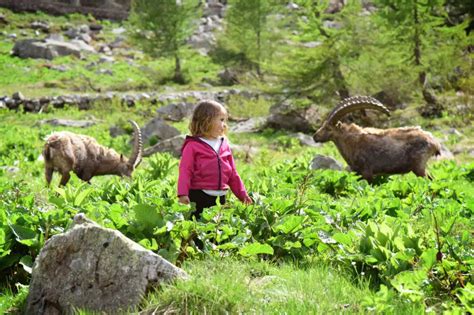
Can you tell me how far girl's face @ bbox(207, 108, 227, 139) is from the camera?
231 inches

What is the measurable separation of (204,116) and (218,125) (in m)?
0.18

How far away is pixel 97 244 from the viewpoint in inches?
159

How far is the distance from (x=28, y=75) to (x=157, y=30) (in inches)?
392

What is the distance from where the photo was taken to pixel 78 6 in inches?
2096

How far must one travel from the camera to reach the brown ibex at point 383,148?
967 centimetres

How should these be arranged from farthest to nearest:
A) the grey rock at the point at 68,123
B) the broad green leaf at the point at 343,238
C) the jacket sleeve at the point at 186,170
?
the grey rock at the point at 68,123
the jacket sleeve at the point at 186,170
the broad green leaf at the point at 343,238

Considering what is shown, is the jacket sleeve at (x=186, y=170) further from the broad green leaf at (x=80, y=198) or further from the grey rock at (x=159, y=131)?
the grey rock at (x=159, y=131)

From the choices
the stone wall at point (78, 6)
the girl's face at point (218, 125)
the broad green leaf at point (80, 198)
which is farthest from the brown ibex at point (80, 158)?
the stone wall at point (78, 6)

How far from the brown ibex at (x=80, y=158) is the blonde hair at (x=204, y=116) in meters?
5.15

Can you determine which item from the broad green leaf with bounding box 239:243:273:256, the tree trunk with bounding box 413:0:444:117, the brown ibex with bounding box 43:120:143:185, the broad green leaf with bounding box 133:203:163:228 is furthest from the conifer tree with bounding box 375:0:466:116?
the broad green leaf with bounding box 133:203:163:228

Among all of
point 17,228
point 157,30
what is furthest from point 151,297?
point 157,30

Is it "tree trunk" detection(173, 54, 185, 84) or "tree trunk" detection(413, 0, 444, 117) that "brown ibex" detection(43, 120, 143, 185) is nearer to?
"tree trunk" detection(413, 0, 444, 117)

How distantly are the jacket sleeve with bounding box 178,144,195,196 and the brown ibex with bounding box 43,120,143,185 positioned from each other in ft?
17.0

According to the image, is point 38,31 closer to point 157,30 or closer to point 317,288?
point 157,30
